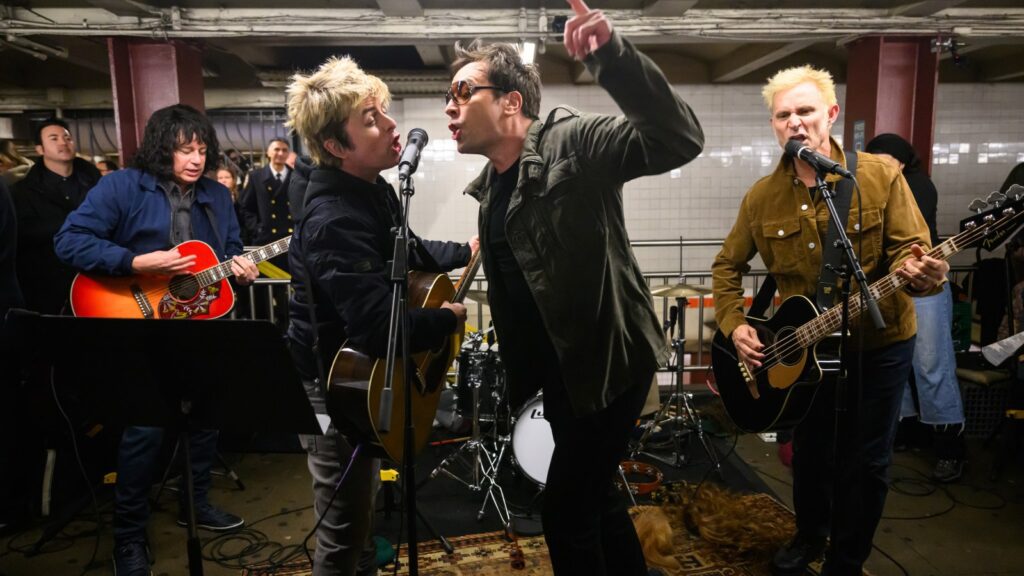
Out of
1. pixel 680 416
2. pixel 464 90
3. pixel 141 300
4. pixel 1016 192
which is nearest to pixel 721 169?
pixel 680 416

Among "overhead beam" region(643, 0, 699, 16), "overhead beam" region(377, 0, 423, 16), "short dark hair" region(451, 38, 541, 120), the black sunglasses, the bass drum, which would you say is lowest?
→ the bass drum

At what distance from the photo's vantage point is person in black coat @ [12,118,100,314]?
4.39 meters

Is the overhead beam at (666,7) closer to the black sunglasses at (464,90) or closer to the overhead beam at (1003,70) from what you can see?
the black sunglasses at (464,90)

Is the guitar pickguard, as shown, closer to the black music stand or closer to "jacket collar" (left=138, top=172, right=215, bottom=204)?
"jacket collar" (left=138, top=172, right=215, bottom=204)

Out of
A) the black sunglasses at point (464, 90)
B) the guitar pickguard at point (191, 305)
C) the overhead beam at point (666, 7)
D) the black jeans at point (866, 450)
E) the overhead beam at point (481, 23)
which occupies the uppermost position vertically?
the overhead beam at point (666, 7)

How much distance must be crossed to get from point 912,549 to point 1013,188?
6.94 feet

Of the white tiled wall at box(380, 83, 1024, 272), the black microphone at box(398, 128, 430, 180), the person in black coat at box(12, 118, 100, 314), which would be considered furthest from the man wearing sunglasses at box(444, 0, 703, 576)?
the white tiled wall at box(380, 83, 1024, 272)

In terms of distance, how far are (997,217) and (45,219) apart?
5410 mm

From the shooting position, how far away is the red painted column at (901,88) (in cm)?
648

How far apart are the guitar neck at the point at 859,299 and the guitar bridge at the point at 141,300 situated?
3.15 metres

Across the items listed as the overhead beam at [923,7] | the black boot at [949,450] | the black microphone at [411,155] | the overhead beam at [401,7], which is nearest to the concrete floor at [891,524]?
the black boot at [949,450]

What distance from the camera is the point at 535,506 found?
410 centimetres

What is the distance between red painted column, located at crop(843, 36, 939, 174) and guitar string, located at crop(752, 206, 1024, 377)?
4518 mm

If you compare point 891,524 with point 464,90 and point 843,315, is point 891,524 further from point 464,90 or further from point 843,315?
→ point 464,90
